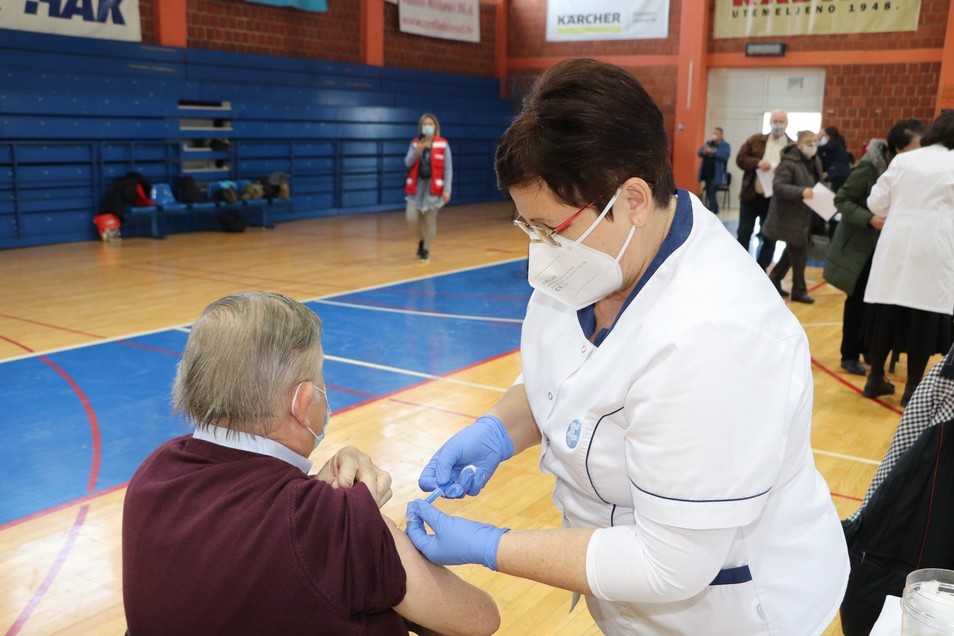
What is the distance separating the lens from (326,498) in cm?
141

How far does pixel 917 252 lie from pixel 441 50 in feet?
45.6

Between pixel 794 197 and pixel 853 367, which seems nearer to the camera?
pixel 853 367

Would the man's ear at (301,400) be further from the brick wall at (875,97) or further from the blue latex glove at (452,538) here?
the brick wall at (875,97)

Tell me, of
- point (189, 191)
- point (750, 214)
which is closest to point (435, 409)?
point (750, 214)

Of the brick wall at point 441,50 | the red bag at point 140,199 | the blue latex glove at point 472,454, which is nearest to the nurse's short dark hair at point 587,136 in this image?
the blue latex glove at point 472,454

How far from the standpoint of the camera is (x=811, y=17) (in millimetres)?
15398

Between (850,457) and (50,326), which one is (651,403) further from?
(50,326)

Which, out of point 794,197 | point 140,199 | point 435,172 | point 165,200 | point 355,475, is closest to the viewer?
point 355,475

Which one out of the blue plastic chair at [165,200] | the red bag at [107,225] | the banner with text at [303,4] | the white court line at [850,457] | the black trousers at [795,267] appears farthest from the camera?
the banner with text at [303,4]

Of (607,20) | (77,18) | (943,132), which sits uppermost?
(607,20)

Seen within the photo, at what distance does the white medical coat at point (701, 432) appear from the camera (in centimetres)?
118

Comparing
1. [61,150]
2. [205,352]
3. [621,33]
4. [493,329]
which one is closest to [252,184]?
[61,150]

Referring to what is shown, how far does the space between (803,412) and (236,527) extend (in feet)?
2.88

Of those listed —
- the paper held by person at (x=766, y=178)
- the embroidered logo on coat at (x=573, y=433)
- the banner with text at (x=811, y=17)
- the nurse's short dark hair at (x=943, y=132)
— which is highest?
the banner with text at (x=811, y=17)
